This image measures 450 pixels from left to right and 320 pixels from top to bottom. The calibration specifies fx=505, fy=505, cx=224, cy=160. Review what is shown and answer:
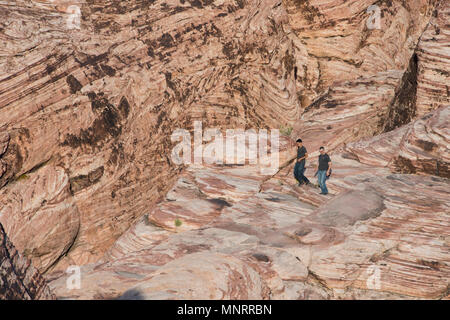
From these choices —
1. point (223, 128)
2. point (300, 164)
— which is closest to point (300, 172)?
point (300, 164)

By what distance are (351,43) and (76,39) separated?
1716 cm

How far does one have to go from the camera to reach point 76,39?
2503 cm

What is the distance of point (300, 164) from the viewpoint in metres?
22.0

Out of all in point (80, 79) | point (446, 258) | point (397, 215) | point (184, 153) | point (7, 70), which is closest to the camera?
point (446, 258)

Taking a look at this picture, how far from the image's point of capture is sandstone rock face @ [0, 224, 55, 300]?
43.0 feet

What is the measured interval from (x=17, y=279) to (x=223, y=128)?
54.9 feet

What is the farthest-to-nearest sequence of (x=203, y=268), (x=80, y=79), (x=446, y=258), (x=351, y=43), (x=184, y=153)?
(x=351, y=43), (x=184, y=153), (x=80, y=79), (x=446, y=258), (x=203, y=268)

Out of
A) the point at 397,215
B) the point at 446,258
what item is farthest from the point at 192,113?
the point at 446,258

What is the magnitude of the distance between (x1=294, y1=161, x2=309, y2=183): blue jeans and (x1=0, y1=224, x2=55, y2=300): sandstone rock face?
11.7 metres

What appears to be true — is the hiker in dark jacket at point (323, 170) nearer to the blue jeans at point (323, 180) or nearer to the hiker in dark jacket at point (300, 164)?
the blue jeans at point (323, 180)

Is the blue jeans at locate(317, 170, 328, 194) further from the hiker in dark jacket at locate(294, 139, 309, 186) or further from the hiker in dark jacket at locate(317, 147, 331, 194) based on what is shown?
the hiker in dark jacket at locate(294, 139, 309, 186)

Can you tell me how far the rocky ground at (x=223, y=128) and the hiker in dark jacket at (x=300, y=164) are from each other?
0.48 meters

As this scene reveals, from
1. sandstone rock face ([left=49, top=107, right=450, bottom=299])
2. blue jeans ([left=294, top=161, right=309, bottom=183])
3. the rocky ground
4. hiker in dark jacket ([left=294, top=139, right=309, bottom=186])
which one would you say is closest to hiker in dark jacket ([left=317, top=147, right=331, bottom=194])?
sandstone rock face ([left=49, top=107, right=450, bottom=299])

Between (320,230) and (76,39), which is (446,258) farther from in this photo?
(76,39)
